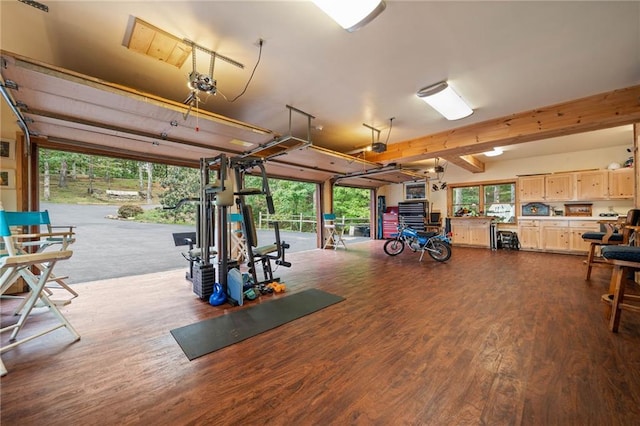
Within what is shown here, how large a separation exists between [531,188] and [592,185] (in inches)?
45.9

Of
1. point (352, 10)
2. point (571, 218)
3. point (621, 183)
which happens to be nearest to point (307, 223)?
point (571, 218)

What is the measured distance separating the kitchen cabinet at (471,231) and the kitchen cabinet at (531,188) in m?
1.13

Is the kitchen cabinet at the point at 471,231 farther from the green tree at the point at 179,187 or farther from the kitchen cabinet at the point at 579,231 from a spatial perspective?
the green tree at the point at 179,187

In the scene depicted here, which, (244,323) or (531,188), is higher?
(531,188)

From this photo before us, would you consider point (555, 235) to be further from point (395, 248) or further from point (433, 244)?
point (395, 248)

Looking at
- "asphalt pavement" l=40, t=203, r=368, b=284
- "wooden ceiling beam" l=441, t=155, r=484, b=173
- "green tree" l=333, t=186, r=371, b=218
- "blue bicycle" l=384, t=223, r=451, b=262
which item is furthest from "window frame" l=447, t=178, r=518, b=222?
"green tree" l=333, t=186, r=371, b=218

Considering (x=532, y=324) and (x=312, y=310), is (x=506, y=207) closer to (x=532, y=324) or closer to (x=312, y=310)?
(x=532, y=324)

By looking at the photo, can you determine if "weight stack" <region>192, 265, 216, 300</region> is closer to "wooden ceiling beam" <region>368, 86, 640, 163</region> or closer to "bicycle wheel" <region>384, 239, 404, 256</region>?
"wooden ceiling beam" <region>368, 86, 640, 163</region>

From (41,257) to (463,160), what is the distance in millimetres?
7517

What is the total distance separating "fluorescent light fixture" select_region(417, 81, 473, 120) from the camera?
2.82m

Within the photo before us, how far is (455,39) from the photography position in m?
2.09

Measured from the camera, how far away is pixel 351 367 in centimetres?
175

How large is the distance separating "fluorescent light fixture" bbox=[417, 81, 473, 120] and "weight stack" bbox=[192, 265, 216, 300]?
11.7 ft

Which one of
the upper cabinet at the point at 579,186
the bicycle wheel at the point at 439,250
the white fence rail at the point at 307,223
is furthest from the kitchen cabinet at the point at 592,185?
the white fence rail at the point at 307,223
